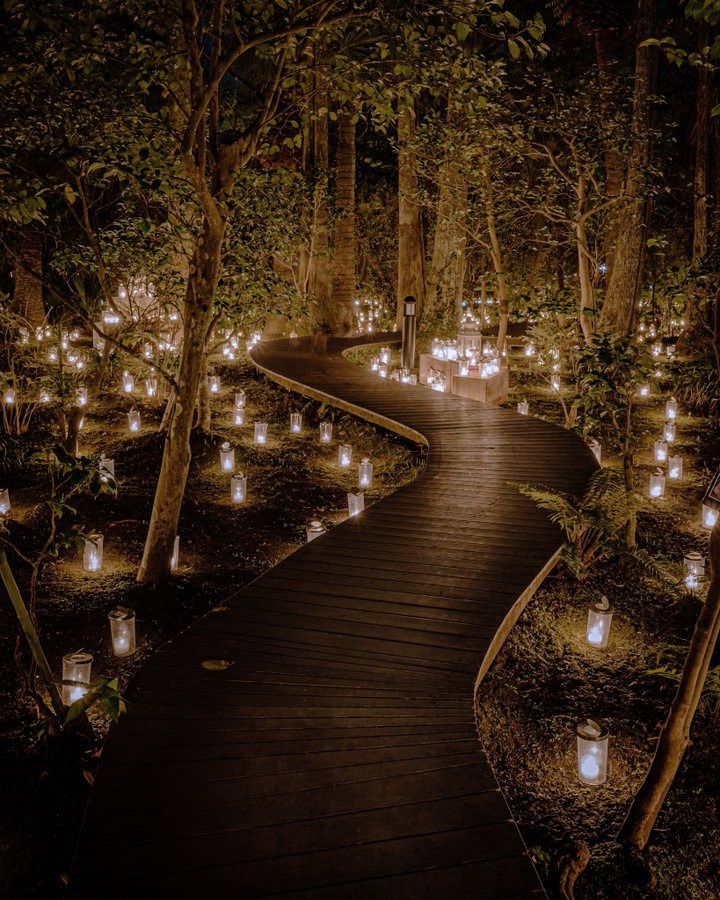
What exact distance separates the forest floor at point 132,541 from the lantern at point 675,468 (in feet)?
10.6

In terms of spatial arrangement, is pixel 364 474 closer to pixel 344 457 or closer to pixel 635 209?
pixel 344 457

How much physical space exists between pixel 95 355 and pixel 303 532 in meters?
6.09

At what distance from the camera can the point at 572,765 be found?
154 inches

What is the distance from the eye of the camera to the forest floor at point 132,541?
350 cm

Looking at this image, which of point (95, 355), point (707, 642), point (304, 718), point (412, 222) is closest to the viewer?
point (707, 642)

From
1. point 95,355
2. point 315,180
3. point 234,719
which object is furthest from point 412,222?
point 234,719

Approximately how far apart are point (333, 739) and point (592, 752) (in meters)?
1.51

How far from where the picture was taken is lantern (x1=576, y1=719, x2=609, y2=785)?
3627 mm

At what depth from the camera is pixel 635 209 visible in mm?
11211

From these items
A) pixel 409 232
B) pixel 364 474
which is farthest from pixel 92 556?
pixel 409 232

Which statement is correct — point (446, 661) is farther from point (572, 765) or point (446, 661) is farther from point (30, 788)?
point (30, 788)

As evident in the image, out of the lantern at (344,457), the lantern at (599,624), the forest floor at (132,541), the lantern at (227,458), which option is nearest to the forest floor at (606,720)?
the lantern at (599,624)

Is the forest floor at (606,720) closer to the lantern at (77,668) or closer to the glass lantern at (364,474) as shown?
the lantern at (77,668)

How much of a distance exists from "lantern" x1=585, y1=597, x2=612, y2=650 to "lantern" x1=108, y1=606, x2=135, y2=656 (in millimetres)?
3398
